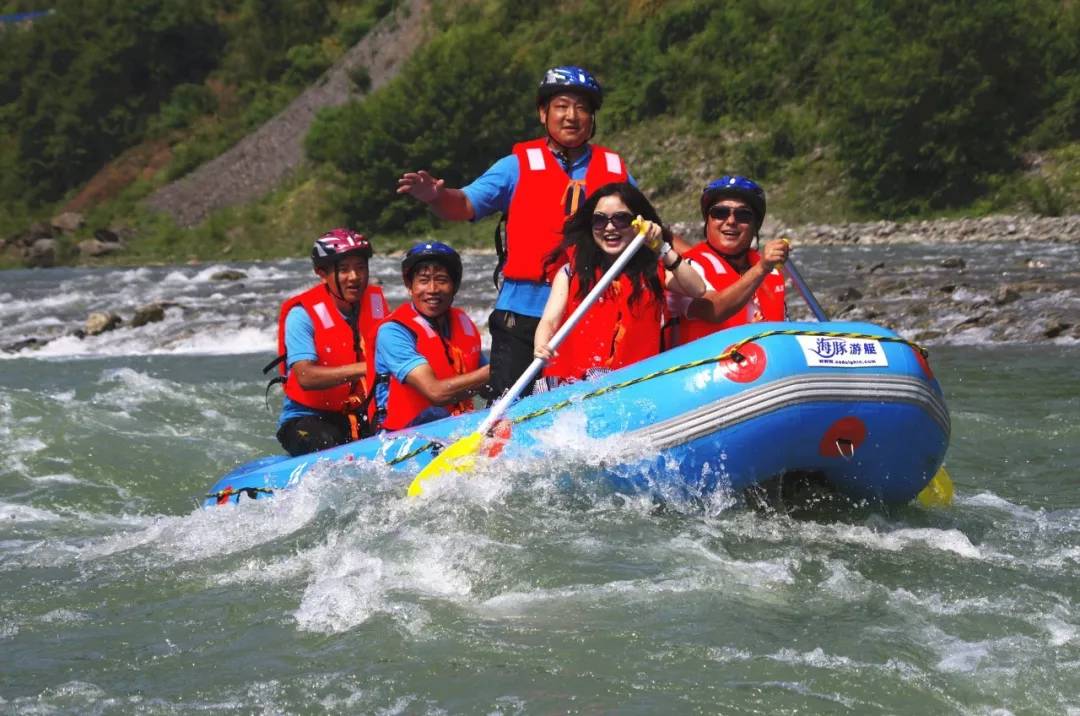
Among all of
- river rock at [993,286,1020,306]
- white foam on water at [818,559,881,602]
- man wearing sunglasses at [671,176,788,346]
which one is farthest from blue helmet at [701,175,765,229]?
river rock at [993,286,1020,306]

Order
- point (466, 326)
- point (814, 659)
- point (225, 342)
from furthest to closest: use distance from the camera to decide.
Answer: point (225, 342) < point (466, 326) < point (814, 659)

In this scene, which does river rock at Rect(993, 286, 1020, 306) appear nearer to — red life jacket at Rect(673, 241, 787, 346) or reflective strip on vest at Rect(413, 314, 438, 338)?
red life jacket at Rect(673, 241, 787, 346)

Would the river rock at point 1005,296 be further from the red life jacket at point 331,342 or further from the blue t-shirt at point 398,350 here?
the blue t-shirt at point 398,350

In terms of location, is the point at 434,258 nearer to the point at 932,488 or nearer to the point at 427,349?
the point at 427,349

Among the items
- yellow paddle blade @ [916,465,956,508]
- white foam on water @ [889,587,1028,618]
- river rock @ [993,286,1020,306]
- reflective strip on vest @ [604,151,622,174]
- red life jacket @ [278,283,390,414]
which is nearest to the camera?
white foam on water @ [889,587,1028,618]

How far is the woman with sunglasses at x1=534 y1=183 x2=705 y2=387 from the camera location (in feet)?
18.3

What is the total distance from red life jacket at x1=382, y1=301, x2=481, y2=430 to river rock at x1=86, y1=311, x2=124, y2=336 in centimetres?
Answer: 1290

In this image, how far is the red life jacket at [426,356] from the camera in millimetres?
6328

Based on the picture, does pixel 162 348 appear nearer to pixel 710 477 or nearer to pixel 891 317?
pixel 891 317

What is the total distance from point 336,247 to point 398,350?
950mm

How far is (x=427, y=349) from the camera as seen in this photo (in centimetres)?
632

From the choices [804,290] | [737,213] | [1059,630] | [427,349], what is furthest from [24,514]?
[1059,630]

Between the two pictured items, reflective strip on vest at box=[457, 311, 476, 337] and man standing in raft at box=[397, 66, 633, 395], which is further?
reflective strip on vest at box=[457, 311, 476, 337]

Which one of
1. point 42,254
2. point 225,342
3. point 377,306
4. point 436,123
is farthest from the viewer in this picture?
point 42,254
